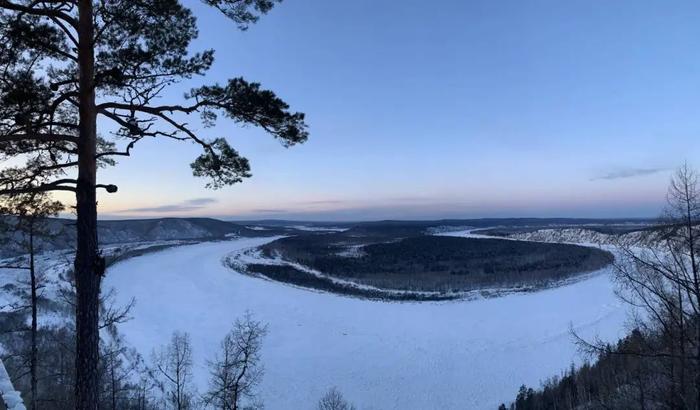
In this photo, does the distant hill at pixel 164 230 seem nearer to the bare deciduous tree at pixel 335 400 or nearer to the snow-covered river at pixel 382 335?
the snow-covered river at pixel 382 335

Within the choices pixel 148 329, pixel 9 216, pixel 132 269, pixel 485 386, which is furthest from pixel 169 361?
pixel 132 269

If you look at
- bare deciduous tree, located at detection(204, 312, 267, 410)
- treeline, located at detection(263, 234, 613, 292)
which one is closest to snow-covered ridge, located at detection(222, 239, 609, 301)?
treeline, located at detection(263, 234, 613, 292)

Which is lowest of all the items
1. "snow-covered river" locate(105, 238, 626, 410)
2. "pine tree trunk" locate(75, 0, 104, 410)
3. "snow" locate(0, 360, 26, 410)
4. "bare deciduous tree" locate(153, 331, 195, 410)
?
"snow-covered river" locate(105, 238, 626, 410)

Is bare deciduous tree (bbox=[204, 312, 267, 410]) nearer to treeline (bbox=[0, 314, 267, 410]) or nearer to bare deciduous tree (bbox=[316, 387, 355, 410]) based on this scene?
treeline (bbox=[0, 314, 267, 410])

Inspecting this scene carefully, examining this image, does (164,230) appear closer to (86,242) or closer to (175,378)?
(175,378)

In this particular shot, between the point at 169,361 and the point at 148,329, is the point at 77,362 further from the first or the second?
the point at 148,329

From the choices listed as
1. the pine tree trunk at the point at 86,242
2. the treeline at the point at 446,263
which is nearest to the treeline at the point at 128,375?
the pine tree trunk at the point at 86,242
